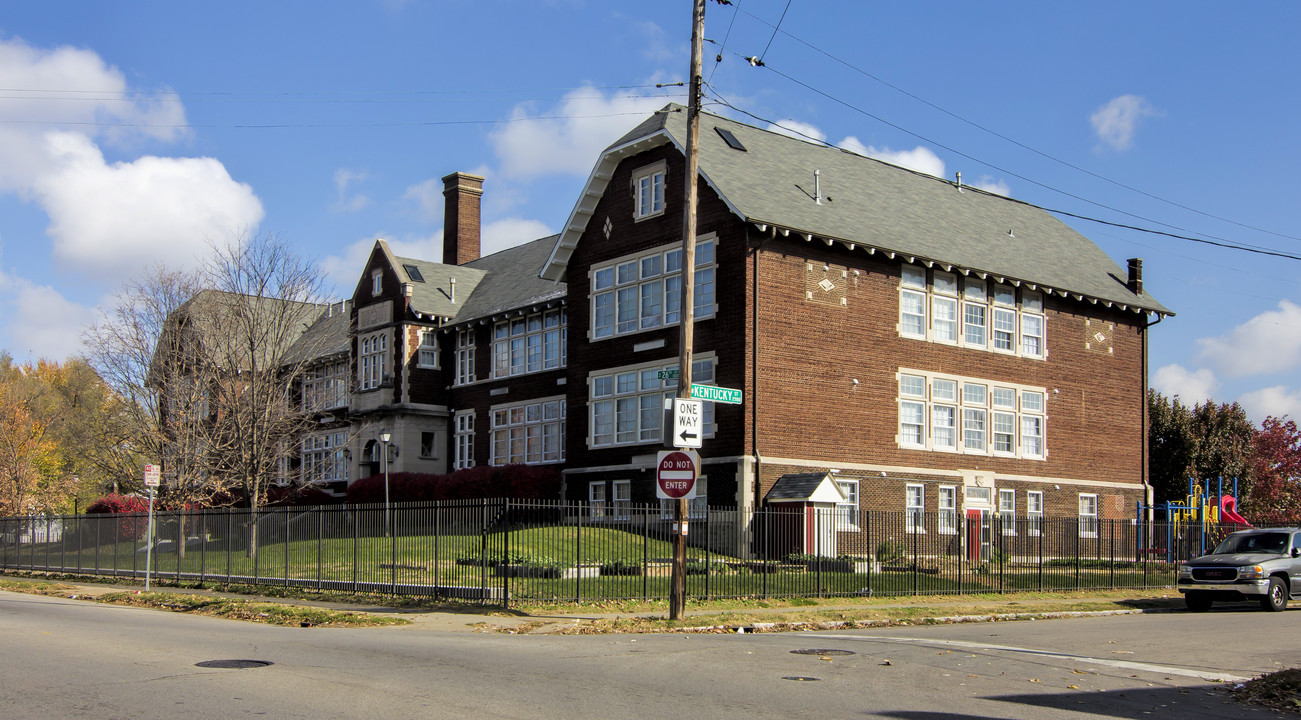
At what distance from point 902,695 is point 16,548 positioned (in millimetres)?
35240

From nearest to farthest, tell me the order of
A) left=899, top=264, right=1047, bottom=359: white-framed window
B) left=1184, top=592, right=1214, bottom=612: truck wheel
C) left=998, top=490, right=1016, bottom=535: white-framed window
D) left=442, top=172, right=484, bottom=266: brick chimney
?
left=1184, top=592, right=1214, bottom=612: truck wheel < left=899, top=264, right=1047, bottom=359: white-framed window < left=998, top=490, right=1016, bottom=535: white-framed window < left=442, top=172, right=484, bottom=266: brick chimney

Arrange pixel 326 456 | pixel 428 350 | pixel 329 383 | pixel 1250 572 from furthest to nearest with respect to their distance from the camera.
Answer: pixel 329 383, pixel 326 456, pixel 428 350, pixel 1250 572

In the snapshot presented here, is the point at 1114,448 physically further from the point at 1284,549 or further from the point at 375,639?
the point at 375,639

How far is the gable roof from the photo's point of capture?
109 feet

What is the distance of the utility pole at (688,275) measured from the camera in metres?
18.7

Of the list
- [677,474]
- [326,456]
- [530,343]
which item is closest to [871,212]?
[530,343]

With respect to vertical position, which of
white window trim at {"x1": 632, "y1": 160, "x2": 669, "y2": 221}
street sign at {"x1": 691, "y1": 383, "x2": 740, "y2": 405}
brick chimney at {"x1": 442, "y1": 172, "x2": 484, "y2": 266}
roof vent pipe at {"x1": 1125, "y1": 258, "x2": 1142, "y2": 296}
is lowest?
street sign at {"x1": 691, "y1": 383, "x2": 740, "y2": 405}

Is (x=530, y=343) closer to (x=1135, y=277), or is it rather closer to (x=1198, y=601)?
(x=1135, y=277)

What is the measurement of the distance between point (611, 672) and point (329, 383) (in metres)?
42.1

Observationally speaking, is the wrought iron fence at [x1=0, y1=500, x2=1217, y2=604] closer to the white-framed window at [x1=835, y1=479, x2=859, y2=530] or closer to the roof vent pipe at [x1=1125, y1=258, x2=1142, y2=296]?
the white-framed window at [x1=835, y1=479, x2=859, y2=530]

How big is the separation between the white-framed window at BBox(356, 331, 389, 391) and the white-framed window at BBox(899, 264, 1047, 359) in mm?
21078

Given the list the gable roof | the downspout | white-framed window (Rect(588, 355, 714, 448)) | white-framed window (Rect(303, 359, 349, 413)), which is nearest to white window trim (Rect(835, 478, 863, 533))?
white-framed window (Rect(588, 355, 714, 448))

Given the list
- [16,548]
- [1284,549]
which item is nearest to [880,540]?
[1284,549]

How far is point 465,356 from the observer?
45.8 meters
